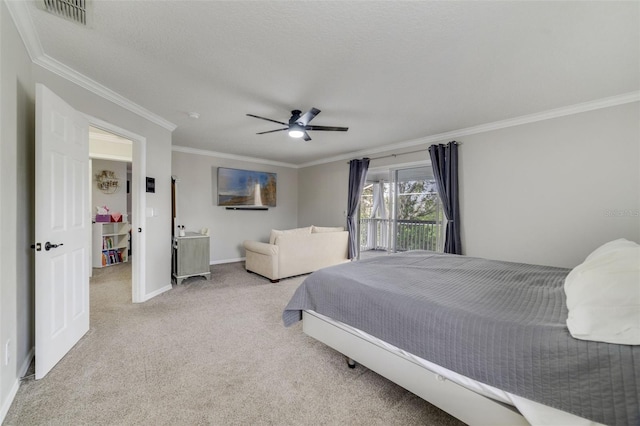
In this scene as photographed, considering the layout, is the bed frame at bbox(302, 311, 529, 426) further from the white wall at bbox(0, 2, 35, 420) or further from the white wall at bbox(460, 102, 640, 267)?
the white wall at bbox(460, 102, 640, 267)

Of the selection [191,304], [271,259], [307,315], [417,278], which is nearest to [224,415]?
[307,315]

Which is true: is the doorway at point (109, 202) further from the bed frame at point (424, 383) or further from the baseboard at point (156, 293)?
the bed frame at point (424, 383)

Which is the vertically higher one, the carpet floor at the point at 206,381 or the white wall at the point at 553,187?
the white wall at the point at 553,187

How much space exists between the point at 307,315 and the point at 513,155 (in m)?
3.49

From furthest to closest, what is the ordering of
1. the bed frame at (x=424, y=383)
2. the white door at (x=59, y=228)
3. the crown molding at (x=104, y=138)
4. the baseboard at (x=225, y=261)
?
1. the baseboard at (x=225, y=261)
2. the crown molding at (x=104, y=138)
3. the white door at (x=59, y=228)
4. the bed frame at (x=424, y=383)

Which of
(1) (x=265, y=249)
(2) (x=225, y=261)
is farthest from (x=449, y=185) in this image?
(2) (x=225, y=261)

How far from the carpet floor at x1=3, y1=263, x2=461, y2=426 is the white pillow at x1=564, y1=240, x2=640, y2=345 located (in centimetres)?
95

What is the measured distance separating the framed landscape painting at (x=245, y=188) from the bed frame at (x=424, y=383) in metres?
4.41

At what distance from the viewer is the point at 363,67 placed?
7.22 feet

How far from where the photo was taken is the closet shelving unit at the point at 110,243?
5168mm

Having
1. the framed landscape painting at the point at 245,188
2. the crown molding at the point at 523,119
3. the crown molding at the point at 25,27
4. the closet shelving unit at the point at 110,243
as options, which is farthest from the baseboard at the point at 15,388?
the crown molding at the point at 523,119

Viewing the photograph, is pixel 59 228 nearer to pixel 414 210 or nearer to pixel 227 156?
pixel 227 156

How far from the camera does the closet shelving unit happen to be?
5.17 meters

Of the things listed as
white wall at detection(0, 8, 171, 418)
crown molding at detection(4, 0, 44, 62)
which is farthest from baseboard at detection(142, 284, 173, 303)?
crown molding at detection(4, 0, 44, 62)
